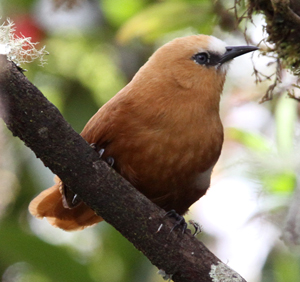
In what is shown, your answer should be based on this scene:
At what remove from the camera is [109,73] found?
4668 millimetres

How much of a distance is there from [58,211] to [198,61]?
1272mm

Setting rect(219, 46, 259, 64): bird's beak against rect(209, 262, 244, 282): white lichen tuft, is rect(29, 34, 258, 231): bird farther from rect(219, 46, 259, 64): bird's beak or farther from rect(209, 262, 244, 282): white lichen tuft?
rect(209, 262, 244, 282): white lichen tuft

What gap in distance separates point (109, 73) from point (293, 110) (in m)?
1.77

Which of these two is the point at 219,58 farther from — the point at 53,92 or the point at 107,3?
the point at 53,92

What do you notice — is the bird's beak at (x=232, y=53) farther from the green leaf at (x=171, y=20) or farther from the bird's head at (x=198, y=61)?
the green leaf at (x=171, y=20)

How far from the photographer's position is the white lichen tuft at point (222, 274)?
2357 mm

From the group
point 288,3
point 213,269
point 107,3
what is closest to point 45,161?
point 213,269

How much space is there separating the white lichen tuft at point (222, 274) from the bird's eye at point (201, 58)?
1232 mm

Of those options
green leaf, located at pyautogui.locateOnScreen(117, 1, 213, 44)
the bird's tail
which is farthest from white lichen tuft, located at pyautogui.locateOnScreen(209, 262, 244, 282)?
green leaf, located at pyautogui.locateOnScreen(117, 1, 213, 44)

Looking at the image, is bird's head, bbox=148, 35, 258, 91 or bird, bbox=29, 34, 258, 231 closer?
bird, bbox=29, 34, 258, 231

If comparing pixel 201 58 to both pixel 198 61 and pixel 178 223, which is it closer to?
pixel 198 61

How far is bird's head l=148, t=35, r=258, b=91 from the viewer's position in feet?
9.78

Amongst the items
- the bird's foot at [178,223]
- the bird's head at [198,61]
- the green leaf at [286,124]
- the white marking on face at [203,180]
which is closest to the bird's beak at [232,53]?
the bird's head at [198,61]

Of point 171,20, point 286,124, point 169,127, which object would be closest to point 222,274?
point 169,127
